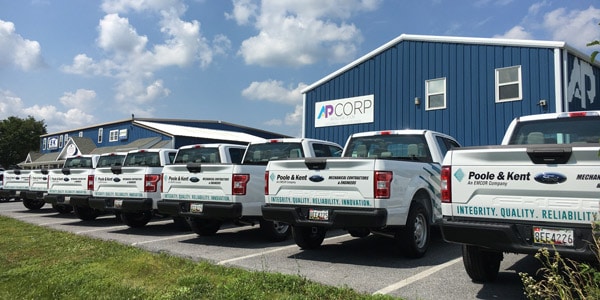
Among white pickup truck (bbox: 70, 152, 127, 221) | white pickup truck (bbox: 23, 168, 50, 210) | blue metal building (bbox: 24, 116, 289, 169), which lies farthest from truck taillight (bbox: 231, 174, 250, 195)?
blue metal building (bbox: 24, 116, 289, 169)

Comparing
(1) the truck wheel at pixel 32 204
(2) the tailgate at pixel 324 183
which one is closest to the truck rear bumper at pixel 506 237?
(2) the tailgate at pixel 324 183

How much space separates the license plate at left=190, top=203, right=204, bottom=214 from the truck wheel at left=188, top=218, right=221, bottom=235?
100cm

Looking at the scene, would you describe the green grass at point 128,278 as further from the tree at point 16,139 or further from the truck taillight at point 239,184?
the tree at point 16,139

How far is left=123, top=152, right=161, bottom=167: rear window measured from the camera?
1070 cm

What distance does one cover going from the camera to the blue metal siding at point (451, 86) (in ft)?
43.8

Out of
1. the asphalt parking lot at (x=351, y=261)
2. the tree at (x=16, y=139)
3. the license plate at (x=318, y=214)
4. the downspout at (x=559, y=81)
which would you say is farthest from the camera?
the tree at (x=16, y=139)

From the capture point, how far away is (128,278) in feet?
18.2

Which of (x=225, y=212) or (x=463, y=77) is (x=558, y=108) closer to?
(x=463, y=77)

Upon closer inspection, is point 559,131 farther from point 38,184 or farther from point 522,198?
point 38,184

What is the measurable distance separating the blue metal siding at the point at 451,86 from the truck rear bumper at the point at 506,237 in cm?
1026

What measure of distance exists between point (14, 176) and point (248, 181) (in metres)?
10.7

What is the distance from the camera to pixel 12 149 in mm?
62844

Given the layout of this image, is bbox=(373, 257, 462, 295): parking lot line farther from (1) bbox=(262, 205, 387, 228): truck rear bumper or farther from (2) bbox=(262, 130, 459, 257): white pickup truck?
(1) bbox=(262, 205, 387, 228): truck rear bumper

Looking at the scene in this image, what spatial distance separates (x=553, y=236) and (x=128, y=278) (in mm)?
4734
